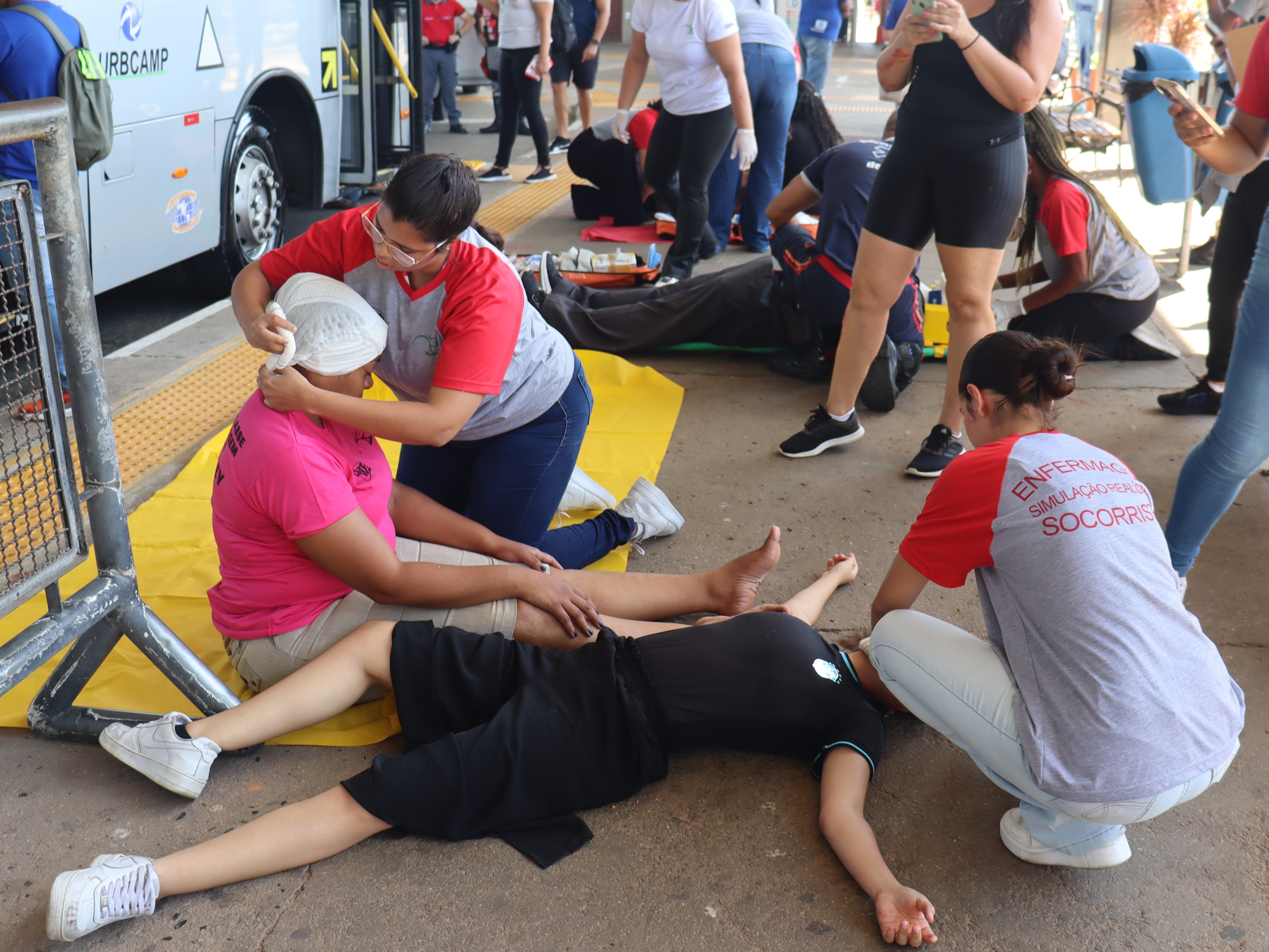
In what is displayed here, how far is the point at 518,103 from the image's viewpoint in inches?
306

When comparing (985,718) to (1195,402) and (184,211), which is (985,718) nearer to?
(1195,402)

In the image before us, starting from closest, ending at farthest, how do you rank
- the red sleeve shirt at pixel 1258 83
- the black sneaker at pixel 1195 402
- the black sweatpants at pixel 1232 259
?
the red sleeve shirt at pixel 1258 83 → the black sweatpants at pixel 1232 259 → the black sneaker at pixel 1195 402

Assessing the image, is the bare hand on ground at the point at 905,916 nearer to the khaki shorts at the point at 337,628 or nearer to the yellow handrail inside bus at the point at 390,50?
the khaki shorts at the point at 337,628

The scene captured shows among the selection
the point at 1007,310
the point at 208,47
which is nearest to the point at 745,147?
the point at 1007,310

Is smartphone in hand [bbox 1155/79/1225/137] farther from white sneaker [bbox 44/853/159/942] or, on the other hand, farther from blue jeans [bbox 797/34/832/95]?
blue jeans [bbox 797/34/832/95]

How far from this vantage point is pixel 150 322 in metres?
4.77

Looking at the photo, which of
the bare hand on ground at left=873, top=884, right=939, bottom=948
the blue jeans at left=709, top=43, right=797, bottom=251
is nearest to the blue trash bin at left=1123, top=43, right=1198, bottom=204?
the blue jeans at left=709, top=43, right=797, bottom=251

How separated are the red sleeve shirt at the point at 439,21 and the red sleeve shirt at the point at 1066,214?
7655mm

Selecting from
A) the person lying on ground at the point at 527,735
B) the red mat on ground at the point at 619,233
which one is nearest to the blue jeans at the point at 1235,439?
the person lying on ground at the point at 527,735

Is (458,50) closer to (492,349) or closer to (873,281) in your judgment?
(873,281)

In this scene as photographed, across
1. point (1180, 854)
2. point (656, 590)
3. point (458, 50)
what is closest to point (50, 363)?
point (656, 590)

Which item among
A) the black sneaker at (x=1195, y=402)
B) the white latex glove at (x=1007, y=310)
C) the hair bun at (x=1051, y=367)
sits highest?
the hair bun at (x=1051, y=367)

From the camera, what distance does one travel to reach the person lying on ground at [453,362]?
2.04 m

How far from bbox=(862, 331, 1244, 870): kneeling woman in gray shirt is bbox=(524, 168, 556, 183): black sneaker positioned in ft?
20.7
